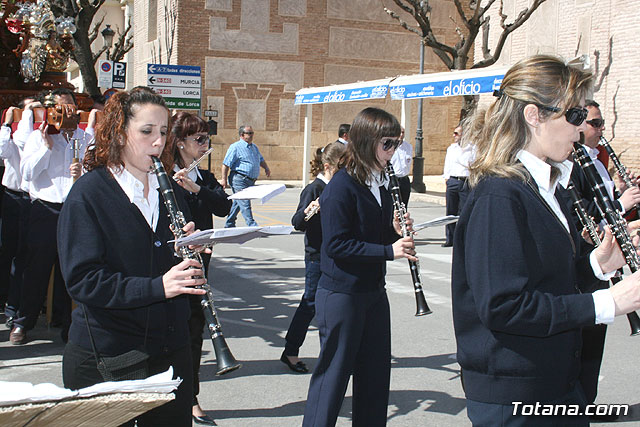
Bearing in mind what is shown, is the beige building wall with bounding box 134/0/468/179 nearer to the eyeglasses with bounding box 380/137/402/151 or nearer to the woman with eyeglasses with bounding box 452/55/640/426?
the eyeglasses with bounding box 380/137/402/151

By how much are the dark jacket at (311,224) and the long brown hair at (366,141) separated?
1387mm

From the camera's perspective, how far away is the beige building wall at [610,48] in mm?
18297

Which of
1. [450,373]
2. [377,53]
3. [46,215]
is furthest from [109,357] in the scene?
[377,53]

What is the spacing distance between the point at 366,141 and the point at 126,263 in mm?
1756

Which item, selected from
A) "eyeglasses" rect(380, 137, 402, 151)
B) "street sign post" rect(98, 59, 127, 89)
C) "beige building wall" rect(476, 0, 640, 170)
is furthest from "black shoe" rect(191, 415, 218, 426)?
"beige building wall" rect(476, 0, 640, 170)

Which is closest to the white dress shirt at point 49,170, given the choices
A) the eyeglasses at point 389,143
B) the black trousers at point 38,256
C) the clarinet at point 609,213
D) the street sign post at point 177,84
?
the black trousers at point 38,256

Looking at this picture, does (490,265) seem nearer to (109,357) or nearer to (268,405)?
(109,357)

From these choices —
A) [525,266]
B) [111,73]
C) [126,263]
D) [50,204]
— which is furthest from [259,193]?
[111,73]

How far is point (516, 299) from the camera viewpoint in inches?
84.3

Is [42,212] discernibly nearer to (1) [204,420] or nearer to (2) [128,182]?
(1) [204,420]

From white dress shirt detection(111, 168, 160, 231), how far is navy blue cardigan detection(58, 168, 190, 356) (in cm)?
4

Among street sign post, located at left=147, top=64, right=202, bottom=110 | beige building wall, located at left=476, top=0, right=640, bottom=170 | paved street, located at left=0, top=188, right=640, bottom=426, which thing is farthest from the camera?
beige building wall, located at left=476, top=0, right=640, bottom=170

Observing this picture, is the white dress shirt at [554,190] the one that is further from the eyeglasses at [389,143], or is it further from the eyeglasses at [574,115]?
the eyeglasses at [389,143]

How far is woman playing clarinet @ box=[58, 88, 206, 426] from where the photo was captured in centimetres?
270
